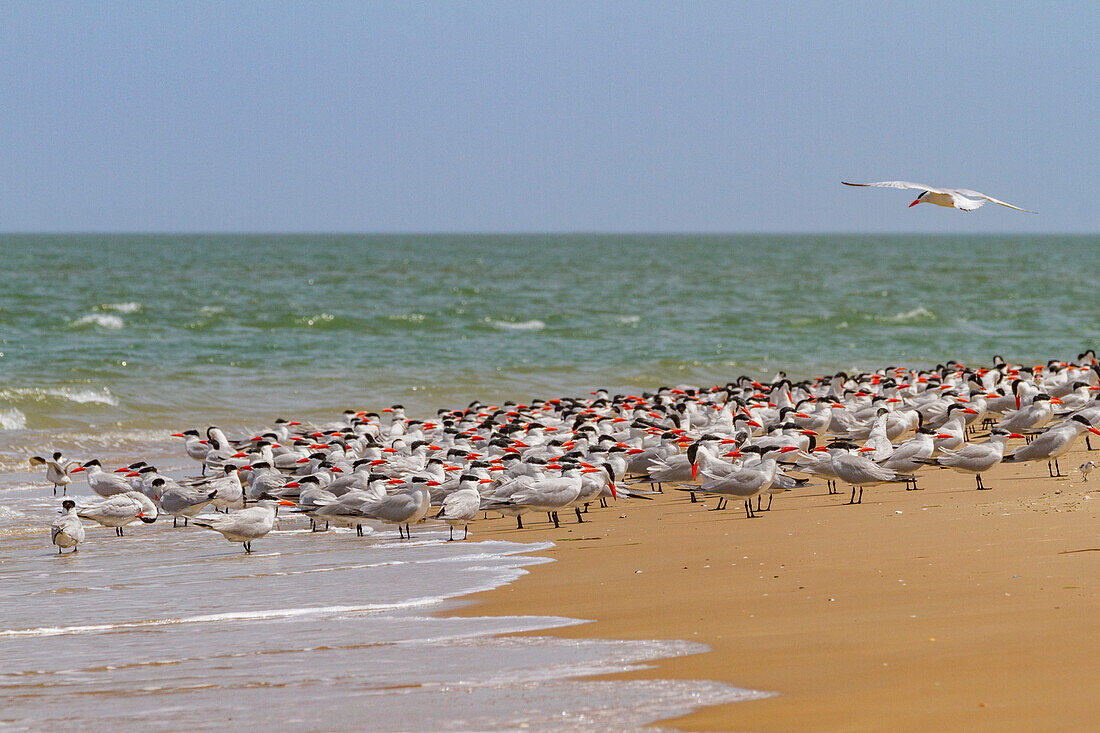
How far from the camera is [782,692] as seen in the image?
555cm

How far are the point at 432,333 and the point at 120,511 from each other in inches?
1030

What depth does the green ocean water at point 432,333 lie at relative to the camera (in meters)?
24.8

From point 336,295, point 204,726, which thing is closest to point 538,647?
point 204,726

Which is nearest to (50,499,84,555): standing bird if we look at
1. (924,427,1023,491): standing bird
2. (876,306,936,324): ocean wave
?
(924,427,1023,491): standing bird

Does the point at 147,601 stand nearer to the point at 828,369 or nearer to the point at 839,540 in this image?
the point at 839,540

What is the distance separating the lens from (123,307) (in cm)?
4188

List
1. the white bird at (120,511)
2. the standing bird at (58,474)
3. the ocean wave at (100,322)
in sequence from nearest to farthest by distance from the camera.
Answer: the white bird at (120,511)
the standing bird at (58,474)
the ocean wave at (100,322)

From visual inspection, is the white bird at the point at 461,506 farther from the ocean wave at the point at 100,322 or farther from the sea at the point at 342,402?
the ocean wave at the point at 100,322

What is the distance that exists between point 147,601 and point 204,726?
3241 millimetres

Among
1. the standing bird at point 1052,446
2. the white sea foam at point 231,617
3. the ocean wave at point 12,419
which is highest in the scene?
the standing bird at point 1052,446

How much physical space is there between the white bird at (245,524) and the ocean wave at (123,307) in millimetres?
32293

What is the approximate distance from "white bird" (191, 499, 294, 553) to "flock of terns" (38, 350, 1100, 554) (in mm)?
20

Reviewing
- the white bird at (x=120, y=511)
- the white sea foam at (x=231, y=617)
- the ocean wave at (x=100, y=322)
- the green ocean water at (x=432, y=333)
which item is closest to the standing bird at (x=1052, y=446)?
the white sea foam at (x=231, y=617)

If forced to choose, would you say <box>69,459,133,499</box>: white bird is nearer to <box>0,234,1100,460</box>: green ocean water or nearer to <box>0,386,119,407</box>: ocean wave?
<box>0,234,1100,460</box>: green ocean water
